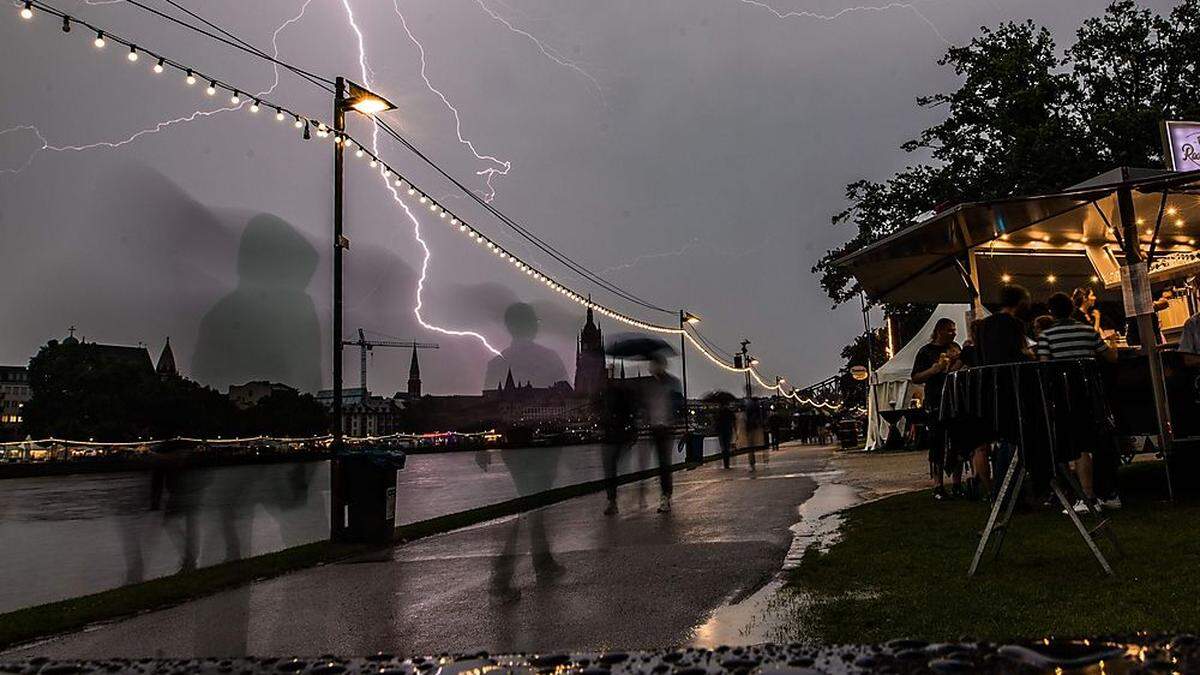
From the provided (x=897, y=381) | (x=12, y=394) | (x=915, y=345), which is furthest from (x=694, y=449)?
(x=12, y=394)

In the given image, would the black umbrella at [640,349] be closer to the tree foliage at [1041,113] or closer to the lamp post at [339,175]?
the lamp post at [339,175]

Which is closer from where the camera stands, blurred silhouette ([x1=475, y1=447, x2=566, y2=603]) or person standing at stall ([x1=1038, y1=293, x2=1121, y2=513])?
blurred silhouette ([x1=475, y1=447, x2=566, y2=603])

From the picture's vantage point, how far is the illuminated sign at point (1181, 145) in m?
12.4

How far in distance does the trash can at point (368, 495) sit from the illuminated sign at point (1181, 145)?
40.6ft

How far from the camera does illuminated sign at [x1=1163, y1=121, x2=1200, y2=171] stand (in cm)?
1244

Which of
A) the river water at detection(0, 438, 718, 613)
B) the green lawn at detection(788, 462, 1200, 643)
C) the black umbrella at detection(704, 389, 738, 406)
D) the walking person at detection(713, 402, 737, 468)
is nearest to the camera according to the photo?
the green lawn at detection(788, 462, 1200, 643)

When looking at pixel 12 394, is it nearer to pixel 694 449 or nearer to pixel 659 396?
pixel 694 449

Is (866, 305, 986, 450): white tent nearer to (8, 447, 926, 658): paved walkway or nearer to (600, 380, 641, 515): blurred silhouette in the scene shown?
(600, 380, 641, 515): blurred silhouette

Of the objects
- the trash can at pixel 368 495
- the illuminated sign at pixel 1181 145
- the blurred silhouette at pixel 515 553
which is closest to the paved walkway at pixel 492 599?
the blurred silhouette at pixel 515 553

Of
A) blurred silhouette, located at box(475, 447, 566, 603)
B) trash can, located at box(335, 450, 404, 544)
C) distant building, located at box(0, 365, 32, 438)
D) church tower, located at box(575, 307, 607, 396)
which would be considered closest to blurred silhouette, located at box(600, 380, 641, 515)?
church tower, located at box(575, 307, 607, 396)

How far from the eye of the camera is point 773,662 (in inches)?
119

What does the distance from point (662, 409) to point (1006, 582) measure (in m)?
5.88

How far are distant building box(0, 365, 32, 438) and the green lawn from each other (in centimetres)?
19840

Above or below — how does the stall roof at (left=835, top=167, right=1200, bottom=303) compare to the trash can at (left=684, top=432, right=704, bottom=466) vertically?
above
